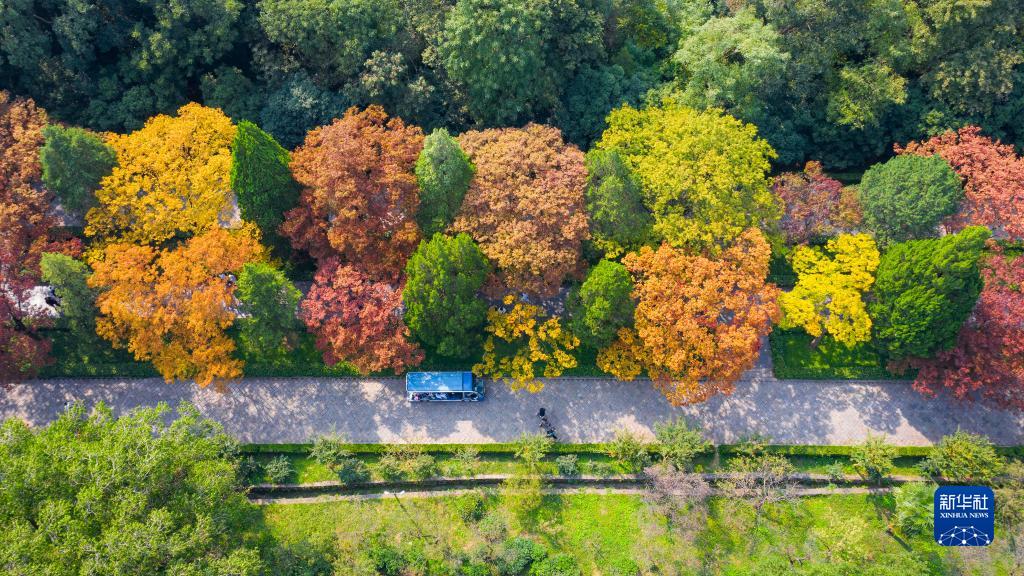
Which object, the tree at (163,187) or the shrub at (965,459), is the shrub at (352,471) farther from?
the shrub at (965,459)

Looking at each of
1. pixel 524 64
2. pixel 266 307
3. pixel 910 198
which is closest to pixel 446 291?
pixel 266 307

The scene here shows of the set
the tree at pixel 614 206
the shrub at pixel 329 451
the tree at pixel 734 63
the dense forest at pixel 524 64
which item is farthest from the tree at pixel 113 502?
the tree at pixel 734 63

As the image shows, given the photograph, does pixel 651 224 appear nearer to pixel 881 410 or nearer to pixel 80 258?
pixel 881 410

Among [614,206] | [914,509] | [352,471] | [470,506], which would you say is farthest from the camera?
[352,471]

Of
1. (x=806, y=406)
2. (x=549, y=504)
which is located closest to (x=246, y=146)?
(x=549, y=504)

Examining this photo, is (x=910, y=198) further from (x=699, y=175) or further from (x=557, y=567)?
(x=557, y=567)
